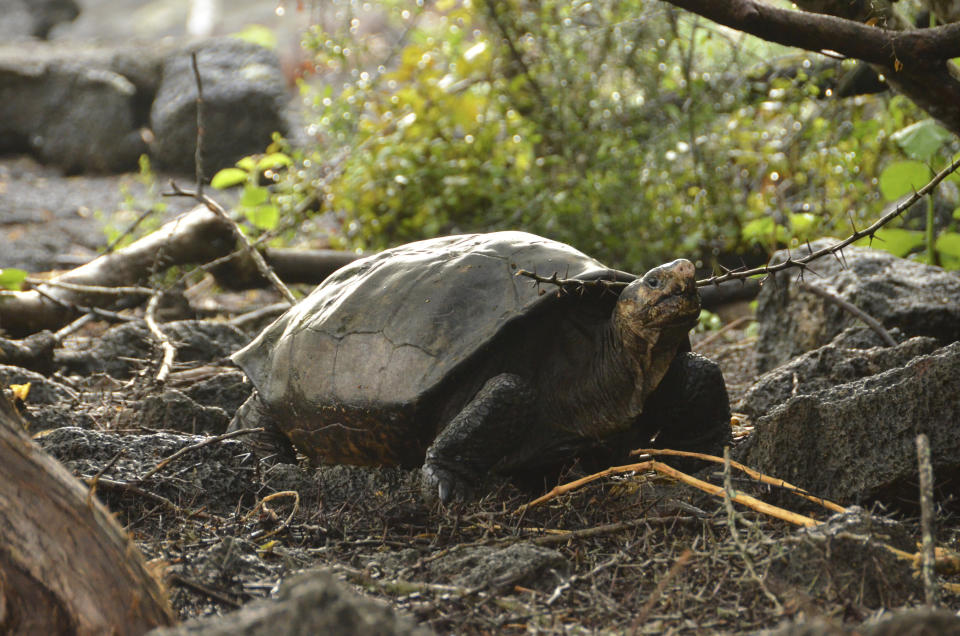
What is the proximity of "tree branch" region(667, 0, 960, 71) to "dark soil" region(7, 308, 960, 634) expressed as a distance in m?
1.34

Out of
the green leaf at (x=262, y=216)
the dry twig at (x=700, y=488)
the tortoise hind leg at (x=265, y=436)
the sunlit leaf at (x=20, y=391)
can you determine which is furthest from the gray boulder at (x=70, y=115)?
the dry twig at (x=700, y=488)

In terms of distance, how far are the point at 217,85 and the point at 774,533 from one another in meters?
10.3

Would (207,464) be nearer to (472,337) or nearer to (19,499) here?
(472,337)

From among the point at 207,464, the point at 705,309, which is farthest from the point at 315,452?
the point at 705,309

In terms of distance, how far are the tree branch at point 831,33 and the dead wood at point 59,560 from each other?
221 centimetres

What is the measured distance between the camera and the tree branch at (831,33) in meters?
2.87

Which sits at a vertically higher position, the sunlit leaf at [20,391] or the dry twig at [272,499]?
the sunlit leaf at [20,391]

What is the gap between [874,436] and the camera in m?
2.41

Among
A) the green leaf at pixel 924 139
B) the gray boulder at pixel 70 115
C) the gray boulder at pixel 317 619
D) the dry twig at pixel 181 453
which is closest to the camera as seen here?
the gray boulder at pixel 317 619

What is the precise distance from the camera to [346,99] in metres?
7.15

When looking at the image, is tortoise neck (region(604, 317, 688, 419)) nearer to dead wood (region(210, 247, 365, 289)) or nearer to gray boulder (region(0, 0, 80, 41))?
dead wood (region(210, 247, 365, 289))

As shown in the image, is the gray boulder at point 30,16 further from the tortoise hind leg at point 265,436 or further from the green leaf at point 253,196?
the tortoise hind leg at point 265,436

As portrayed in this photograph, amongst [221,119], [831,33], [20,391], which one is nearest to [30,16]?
[221,119]

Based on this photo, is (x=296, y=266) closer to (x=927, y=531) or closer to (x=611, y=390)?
(x=611, y=390)
